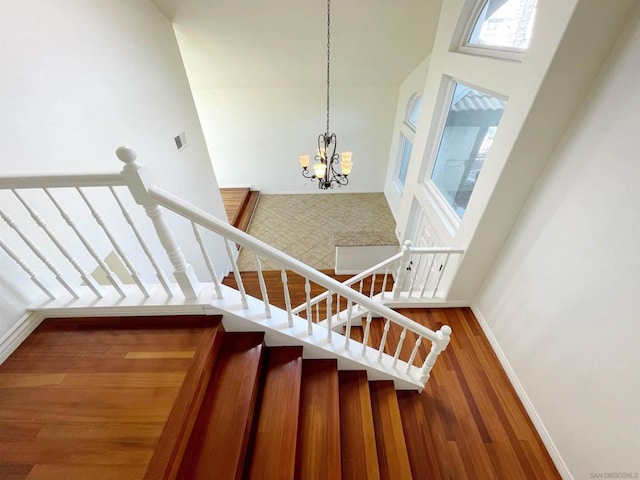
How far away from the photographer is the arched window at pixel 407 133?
4738 millimetres

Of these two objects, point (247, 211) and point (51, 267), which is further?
point (247, 211)

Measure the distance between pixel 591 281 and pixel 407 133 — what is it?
4149 mm

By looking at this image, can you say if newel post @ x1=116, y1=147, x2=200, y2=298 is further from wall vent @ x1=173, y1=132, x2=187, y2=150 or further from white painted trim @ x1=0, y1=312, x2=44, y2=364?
wall vent @ x1=173, y1=132, x2=187, y2=150

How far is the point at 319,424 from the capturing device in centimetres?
138

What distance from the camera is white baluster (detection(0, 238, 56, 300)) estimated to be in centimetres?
113

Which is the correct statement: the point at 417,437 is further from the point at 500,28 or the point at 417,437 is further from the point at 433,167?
the point at 500,28

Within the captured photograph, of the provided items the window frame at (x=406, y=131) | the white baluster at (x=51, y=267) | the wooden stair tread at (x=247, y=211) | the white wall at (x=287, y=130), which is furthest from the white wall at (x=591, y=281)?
the wooden stair tread at (x=247, y=211)

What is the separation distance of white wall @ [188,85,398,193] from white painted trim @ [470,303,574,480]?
4.41 meters

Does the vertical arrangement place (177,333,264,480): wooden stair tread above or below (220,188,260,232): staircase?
above

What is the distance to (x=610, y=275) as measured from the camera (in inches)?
50.5

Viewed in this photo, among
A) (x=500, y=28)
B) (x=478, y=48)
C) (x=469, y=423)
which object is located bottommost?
(x=469, y=423)

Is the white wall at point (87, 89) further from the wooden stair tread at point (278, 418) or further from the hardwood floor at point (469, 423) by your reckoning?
the hardwood floor at point (469, 423)

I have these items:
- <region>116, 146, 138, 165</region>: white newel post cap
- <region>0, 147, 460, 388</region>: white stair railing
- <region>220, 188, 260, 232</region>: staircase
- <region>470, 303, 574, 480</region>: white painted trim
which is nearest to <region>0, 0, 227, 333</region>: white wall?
<region>0, 147, 460, 388</region>: white stair railing

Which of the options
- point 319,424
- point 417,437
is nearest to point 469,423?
point 417,437
